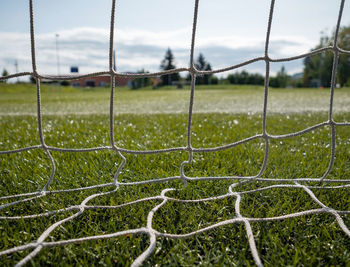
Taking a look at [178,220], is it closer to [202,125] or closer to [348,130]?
[202,125]

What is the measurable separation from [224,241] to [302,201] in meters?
0.45

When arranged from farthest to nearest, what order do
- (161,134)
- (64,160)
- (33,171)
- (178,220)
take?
(161,134), (64,160), (33,171), (178,220)

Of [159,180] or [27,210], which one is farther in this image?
[159,180]

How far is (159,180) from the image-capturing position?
4.40 ft

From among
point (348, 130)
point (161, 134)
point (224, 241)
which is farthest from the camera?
point (348, 130)

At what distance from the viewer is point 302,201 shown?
120 cm

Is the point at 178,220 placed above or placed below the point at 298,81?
below

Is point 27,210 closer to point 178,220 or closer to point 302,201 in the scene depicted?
point 178,220

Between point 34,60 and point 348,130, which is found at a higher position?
point 34,60

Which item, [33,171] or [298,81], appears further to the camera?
[298,81]

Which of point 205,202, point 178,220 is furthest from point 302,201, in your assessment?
point 178,220

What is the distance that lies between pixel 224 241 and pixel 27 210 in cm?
73

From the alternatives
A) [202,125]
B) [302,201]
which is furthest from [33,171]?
[202,125]

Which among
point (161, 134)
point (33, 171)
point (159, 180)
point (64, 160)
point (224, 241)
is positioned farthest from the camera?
point (161, 134)
